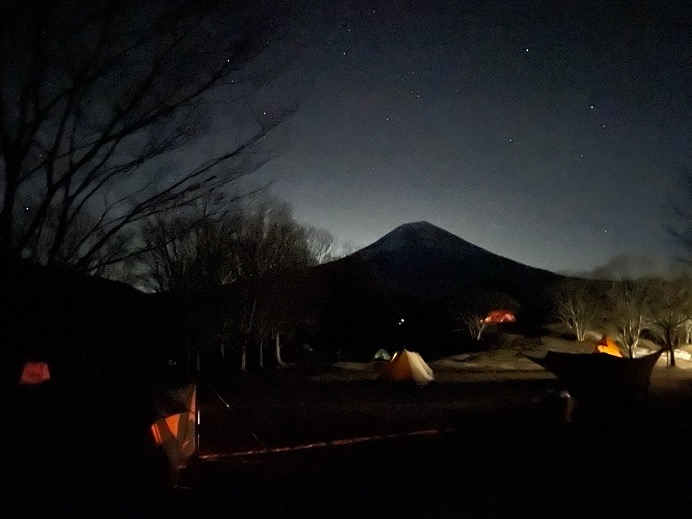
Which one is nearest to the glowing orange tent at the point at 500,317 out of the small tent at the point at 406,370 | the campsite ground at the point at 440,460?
the small tent at the point at 406,370

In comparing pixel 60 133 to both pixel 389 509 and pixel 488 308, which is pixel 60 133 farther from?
pixel 488 308

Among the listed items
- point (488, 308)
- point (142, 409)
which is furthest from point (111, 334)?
point (488, 308)

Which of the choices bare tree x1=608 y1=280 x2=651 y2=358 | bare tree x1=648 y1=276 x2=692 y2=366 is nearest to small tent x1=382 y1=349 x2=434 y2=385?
bare tree x1=648 y1=276 x2=692 y2=366

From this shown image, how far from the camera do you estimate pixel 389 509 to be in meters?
7.36

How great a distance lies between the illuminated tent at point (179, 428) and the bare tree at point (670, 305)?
103ft

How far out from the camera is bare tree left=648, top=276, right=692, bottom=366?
120ft

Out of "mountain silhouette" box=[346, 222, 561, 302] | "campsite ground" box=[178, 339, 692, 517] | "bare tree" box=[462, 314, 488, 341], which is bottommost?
"campsite ground" box=[178, 339, 692, 517]

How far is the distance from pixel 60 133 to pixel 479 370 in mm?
27726

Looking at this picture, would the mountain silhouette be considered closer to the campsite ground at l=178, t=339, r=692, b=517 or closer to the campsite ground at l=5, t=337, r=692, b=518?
the campsite ground at l=178, t=339, r=692, b=517

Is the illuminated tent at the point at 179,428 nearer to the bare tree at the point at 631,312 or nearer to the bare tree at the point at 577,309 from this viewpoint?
the bare tree at the point at 631,312

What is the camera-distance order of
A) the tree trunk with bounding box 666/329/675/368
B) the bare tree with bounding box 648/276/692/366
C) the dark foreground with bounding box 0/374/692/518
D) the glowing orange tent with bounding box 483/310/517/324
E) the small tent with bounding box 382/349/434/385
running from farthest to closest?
the glowing orange tent with bounding box 483/310/517/324 < the bare tree with bounding box 648/276/692/366 < the tree trunk with bounding box 666/329/675/368 < the small tent with bounding box 382/349/434/385 < the dark foreground with bounding box 0/374/692/518

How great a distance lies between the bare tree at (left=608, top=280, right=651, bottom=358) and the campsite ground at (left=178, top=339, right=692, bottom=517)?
18.5 meters

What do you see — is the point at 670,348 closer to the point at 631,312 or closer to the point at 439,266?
the point at 631,312

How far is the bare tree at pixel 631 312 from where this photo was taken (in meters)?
38.4
